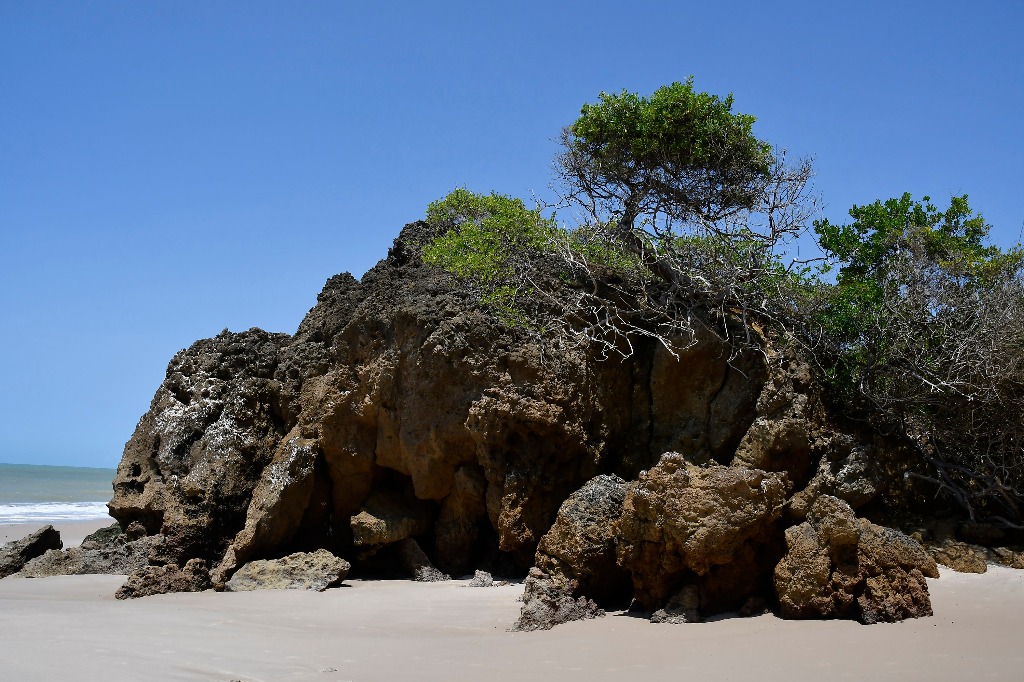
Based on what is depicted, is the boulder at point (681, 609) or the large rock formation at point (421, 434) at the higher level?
the large rock formation at point (421, 434)

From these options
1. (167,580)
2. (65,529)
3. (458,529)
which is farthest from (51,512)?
(458,529)

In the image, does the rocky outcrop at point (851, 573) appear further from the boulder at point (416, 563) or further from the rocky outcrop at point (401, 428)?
the boulder at point (416, 563)

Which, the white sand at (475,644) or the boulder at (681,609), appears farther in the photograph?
the boulder at (681,609)

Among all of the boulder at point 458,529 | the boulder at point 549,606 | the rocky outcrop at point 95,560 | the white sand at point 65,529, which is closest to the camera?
the boulder at point 549,606

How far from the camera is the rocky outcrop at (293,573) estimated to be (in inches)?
405

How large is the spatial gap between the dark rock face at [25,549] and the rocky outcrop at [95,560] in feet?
1.23

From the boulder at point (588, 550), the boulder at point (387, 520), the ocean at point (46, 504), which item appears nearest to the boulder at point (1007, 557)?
the boulder at point (588, 550)

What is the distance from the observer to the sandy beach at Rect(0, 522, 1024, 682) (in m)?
5.91

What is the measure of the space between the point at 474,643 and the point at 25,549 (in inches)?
345

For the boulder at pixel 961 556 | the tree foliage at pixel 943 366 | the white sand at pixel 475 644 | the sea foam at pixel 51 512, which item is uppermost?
the tree foliage at pixel 943 366

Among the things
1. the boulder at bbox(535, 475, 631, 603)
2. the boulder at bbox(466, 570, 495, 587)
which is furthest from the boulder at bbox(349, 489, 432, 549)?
the boulder at bbox(535, 475, 631, 603)

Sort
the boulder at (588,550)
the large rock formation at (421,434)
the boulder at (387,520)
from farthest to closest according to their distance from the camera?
the boulder at (387,520), the large rock formation at (421,434), the boulder at (588,550)

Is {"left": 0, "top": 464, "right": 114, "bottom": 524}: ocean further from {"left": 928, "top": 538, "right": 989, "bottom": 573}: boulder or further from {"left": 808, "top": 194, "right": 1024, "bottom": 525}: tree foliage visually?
{"left": 928, "top": 538, "right": 989, "bottom": 573}: boulder

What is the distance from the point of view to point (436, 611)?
8812mm
